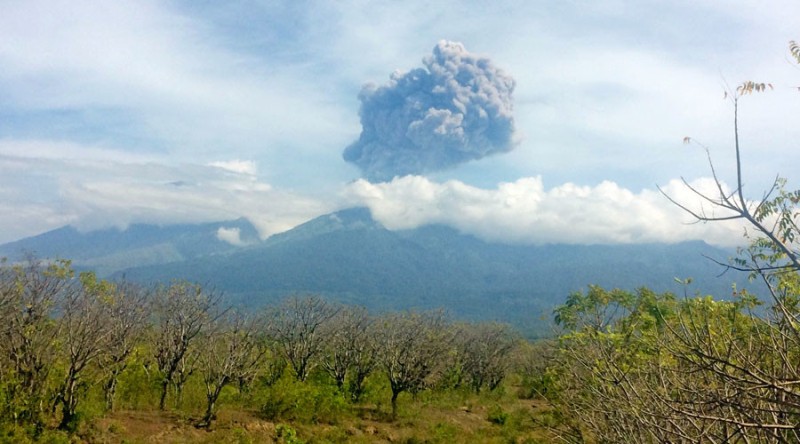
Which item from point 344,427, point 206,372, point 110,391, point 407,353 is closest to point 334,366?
point 407,353

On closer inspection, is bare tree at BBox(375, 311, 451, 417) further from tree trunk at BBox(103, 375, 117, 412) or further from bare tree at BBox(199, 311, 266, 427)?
tree trunk at BBox(103, 375, 117, 412)

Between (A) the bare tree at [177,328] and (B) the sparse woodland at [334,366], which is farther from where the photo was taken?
(A) the bare tree at [177,328]

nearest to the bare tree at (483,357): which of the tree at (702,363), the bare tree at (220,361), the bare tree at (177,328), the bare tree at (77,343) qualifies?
the tree at (702,363)

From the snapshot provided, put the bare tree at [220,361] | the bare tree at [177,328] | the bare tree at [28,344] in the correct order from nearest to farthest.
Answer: the bare tree at [28,344], the bare tree at [220,361], the bare tree at [177,328]

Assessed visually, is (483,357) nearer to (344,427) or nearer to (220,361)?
(344,427)

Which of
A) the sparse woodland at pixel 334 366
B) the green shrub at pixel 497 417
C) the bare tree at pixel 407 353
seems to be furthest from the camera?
the green shrub at pixel 497 417

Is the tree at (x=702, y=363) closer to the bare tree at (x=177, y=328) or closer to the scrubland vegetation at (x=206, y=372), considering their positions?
the scrubland vegetation at (x=206, y=372)

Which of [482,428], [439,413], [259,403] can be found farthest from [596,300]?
[259,403]
